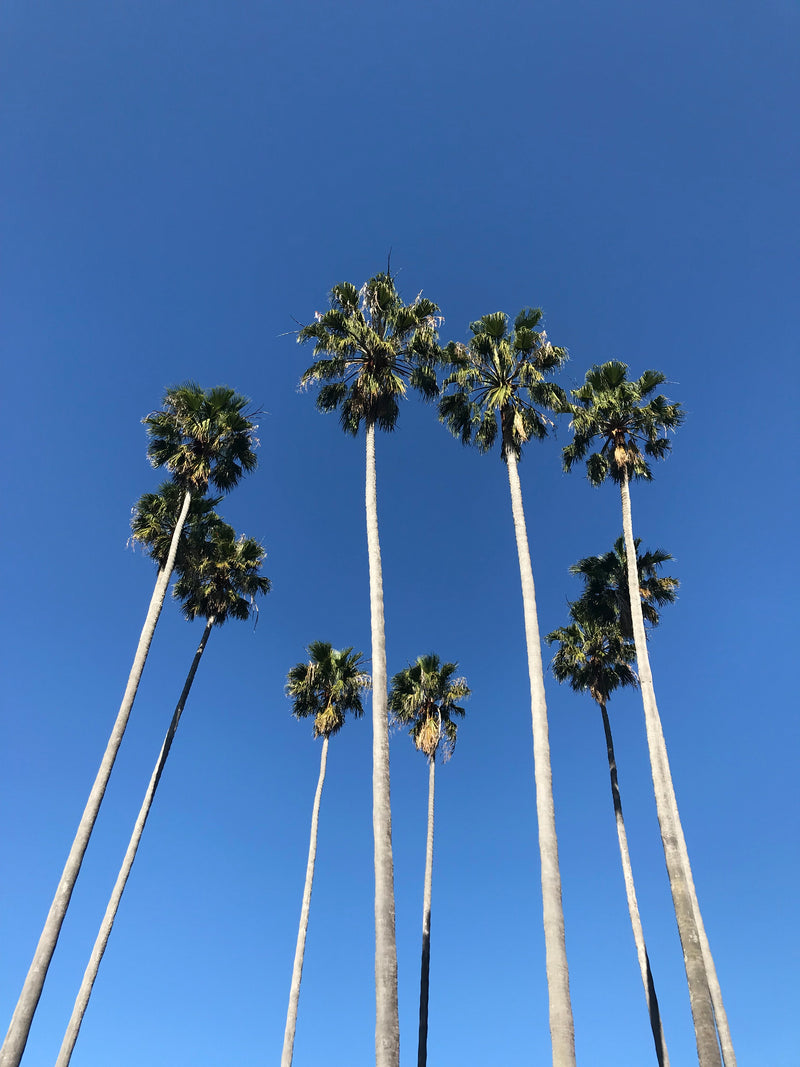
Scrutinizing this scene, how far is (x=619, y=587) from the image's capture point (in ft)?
86.4

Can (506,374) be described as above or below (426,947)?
above

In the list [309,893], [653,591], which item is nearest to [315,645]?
[309,893]

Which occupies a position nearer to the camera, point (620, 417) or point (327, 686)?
point (620, 417)

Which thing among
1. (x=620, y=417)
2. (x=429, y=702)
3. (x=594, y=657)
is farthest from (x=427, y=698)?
(x=620, y=417)

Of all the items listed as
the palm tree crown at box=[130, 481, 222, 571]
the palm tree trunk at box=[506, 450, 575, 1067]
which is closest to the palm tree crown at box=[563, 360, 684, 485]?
the palm tree trunk at box=[506, 450, 575, 1067]

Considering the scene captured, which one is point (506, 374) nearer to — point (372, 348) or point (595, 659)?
point (372, 348)

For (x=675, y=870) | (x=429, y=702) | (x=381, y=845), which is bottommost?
(x=381, y=845)

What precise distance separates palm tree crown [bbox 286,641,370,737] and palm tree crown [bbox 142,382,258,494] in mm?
10655

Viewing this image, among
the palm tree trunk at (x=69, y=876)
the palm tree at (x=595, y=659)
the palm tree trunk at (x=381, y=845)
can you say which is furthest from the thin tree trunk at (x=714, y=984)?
the palm tree trunk at (x=69, y=876)

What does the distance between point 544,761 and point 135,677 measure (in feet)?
35.4

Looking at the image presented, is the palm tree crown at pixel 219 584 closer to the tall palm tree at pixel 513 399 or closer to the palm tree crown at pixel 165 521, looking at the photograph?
the palm tree crown at pixel 165 521

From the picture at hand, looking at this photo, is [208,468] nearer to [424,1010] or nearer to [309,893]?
[309,893]

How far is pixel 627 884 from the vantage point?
2398 centimetres

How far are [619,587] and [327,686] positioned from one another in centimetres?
1355
